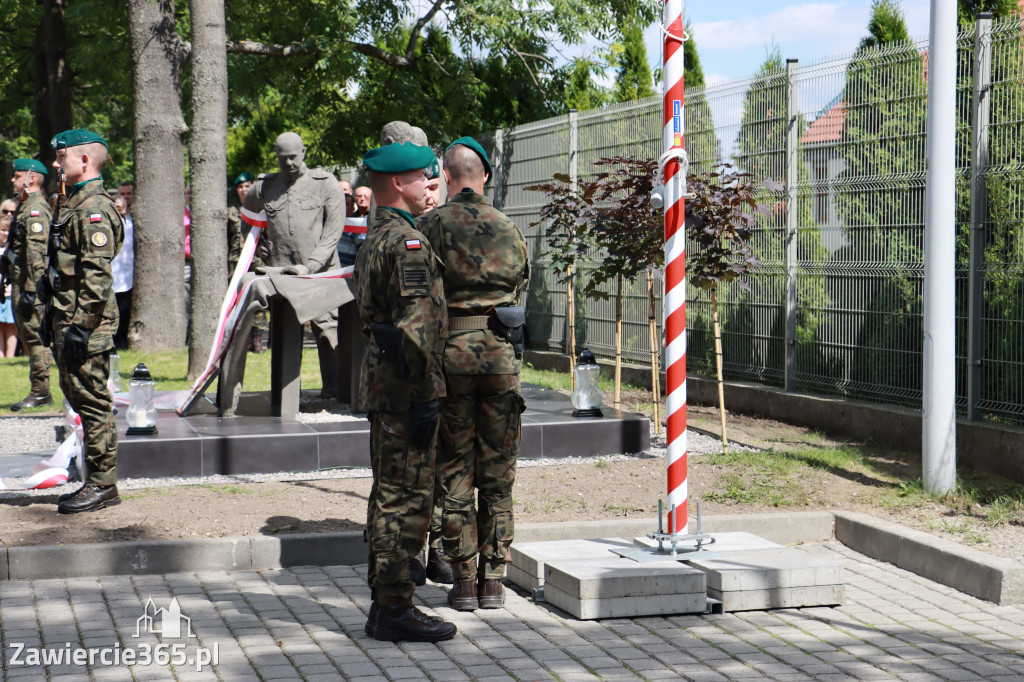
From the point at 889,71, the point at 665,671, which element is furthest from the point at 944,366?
the point at 665,671

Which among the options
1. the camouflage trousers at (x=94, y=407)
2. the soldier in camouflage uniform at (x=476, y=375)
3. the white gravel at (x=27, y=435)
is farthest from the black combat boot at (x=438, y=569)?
the white gravel at (x=27, y=435)

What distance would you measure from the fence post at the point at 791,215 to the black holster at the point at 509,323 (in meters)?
6.08

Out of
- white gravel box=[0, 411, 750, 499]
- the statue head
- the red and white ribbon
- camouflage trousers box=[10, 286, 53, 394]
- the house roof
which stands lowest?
white gravel box=[0, 411, 750, 499]

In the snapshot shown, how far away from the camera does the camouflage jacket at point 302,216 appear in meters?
10.1

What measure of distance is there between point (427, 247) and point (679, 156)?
1747 millimetres

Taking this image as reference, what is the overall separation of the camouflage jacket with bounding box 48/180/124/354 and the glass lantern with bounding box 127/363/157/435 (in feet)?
4.65

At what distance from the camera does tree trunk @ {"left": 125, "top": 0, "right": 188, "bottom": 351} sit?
55.9 ft

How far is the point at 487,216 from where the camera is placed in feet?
18.8

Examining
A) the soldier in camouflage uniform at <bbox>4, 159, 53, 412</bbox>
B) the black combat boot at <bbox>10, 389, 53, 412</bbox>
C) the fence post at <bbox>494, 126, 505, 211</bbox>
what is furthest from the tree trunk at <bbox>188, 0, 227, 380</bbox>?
the fence post at <bbox>494, 126, 505, 211</bbox>

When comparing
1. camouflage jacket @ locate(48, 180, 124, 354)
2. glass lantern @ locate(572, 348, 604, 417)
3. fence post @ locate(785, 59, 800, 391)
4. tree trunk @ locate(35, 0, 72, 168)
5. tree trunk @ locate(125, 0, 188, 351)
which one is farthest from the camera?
tree trunk @ locate(35, 0, 72, 168)

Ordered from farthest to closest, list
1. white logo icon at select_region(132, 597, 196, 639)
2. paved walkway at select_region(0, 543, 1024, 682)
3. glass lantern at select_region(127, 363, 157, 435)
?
A: glass lantern at select_region(127, 363, 157, 435), white logo icon at select_region(132, 597, 196, 639), paved walkway at select_region(0, 543, 1024, 682)

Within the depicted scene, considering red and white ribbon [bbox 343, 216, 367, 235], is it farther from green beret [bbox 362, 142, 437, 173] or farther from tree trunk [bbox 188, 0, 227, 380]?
green beret [bbox 362, 142, 437, 173]

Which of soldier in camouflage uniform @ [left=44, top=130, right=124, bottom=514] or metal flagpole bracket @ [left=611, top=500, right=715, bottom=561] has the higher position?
soldier in camouflage uniform @ [left=44, top=130, right=124, bottom=514]

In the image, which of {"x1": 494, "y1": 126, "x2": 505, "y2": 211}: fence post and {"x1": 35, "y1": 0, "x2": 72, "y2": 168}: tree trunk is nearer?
{"x1": 494, "y1": 126, "x2": 505, "y2": 211}: fence post
